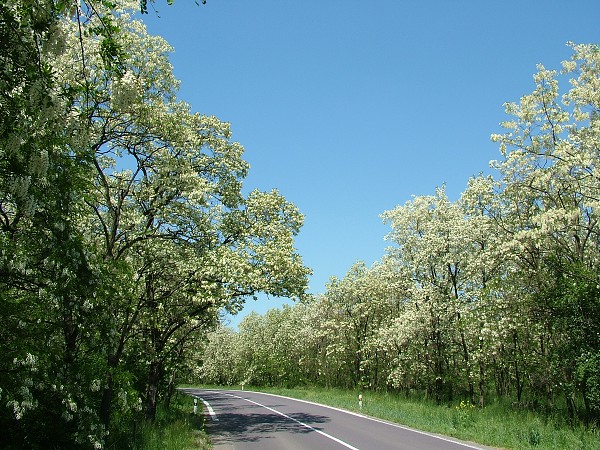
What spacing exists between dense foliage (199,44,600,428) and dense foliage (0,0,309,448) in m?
5.79

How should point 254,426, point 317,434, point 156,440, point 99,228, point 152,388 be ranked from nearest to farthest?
point 156,440, point 99,228, point 317,434, point 152,388, point 254,426

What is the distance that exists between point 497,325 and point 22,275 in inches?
829

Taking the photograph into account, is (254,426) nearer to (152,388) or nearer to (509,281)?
(152,388)

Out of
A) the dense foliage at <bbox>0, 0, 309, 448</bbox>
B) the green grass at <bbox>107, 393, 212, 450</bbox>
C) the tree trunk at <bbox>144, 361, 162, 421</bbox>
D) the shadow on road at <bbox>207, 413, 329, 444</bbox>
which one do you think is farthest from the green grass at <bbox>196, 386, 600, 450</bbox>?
the tree trunk at <bbox>144, 361, 162, 421</bbox>

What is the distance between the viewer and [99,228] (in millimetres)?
15039

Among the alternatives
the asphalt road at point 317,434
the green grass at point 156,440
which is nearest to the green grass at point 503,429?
the asphalt road at point 317,434

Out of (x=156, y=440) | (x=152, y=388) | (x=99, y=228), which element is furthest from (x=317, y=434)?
(x=99, y=228)

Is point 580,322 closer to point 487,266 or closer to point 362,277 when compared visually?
point 487,266

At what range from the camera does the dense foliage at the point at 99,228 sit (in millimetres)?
5676

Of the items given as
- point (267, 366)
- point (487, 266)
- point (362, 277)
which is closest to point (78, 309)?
point (487, 266)

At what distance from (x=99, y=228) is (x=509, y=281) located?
17.5 meters

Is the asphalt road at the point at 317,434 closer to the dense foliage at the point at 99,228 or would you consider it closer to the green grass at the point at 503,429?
the green grass at the point at 503,429

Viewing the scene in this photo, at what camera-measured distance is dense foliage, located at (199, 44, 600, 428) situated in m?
16.8

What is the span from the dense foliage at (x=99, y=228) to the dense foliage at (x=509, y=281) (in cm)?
579
